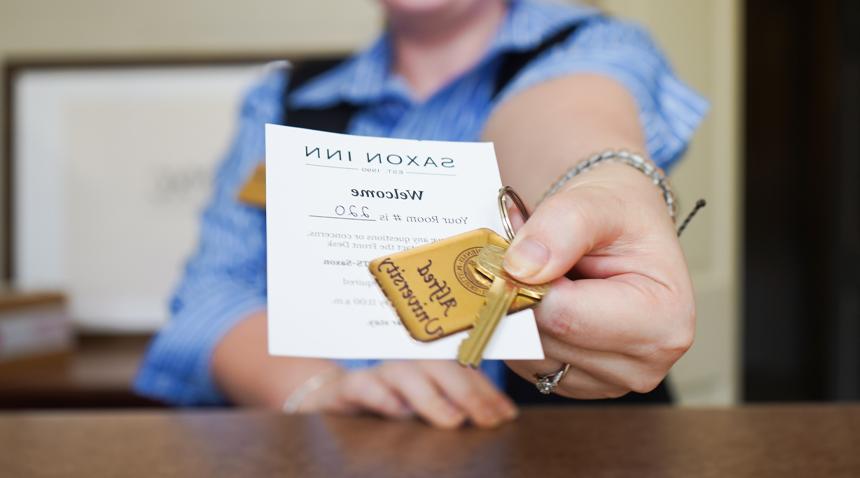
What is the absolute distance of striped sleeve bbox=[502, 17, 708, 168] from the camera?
2.19 ft

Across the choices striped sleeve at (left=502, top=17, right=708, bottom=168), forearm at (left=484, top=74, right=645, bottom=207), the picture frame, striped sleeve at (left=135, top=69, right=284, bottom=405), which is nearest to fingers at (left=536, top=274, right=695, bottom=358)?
forearm at (left=484, top=74, right=645, bottom=207)

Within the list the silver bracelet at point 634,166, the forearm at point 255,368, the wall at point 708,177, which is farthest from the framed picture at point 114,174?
the silver bracelet at point 634,166

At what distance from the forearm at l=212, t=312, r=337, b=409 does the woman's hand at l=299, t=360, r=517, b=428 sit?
87 mm

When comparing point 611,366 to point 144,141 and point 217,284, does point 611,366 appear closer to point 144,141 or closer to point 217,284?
point 217,284

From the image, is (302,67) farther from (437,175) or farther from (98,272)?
(98,272)

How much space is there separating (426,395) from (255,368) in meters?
0.22

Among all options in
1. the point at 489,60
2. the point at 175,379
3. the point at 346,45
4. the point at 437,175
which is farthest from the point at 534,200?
the point at 346,45

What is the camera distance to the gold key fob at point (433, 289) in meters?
0.33

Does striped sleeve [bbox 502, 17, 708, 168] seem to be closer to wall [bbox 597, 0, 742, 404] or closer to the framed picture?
wall [bbox 597, 0, 742, 404]

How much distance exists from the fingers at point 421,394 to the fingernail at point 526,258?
36 cm

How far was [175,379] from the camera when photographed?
36.6 inches

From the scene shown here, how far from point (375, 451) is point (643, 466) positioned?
18 cm

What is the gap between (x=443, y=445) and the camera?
59 centimetres

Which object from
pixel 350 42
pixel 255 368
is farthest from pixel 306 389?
pixel 350 42
